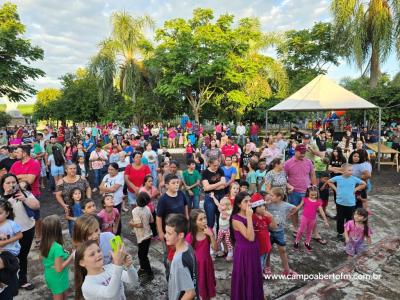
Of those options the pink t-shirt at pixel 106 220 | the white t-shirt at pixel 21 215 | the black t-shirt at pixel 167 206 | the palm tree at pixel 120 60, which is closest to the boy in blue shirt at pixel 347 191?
the black t-shirt at pixel 167 206

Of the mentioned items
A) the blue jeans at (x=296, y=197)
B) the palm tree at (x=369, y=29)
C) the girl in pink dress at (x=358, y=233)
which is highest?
the palm tree at (x=369, y=29)

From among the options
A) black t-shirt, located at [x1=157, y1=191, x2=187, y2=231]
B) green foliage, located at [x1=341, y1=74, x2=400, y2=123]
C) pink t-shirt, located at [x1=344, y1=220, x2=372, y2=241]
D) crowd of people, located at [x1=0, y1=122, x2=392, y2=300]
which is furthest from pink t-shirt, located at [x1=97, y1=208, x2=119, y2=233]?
green foliage, located at [x1=341, y1=74, x2=400, y2=123]

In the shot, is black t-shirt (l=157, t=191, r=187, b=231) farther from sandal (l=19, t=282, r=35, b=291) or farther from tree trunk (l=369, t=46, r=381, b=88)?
tree trunk (l=369, t=46, r=381, b=88)

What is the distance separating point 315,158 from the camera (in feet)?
23.9

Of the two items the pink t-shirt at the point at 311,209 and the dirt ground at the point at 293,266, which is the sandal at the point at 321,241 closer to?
the dirt ground at the point at 293,266

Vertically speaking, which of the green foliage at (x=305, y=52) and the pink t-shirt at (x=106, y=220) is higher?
the green foliage at (x=305, y=52)

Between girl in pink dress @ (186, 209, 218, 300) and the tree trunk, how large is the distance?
1876 centimetres

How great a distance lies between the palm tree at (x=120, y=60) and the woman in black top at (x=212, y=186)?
19.8m

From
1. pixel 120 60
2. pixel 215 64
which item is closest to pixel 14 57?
pixel 120 60

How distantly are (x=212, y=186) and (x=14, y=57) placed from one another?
55.6 ft

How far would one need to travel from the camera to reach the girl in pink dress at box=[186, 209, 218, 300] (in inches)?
127

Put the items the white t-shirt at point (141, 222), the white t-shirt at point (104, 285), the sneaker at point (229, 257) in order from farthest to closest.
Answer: the sneaker at point (229, 257) < the white t-shirt at point (141, 222) < the white t-shirt at point (104, 285)

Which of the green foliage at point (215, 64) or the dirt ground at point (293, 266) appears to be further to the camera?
the green foliage at point (215, 64)

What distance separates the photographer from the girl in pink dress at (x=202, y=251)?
3236 millimetres
